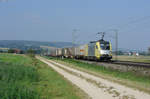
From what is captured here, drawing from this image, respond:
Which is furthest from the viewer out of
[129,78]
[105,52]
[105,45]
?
[105,45]

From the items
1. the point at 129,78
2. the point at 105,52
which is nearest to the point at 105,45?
the point at 105,52

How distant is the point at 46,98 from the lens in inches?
521

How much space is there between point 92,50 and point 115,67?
56.1ft

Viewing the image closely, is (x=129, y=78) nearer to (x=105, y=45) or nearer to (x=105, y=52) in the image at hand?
(x=105, y=52)

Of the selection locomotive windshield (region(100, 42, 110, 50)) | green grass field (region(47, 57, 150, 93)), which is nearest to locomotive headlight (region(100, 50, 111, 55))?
locomotive windshield (region(100, 42, 110, 50))

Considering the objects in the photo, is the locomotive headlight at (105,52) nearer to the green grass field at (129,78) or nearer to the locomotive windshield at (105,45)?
the locomotive windshield at (105,45)

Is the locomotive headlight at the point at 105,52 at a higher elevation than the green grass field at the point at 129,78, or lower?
Result: higher

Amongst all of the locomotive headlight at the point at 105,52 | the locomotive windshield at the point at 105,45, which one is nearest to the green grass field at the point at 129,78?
the locomotive headlight at the point at 105,52

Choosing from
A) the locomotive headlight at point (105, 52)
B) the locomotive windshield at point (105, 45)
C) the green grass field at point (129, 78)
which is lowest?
the green grass field at point (129, 78)

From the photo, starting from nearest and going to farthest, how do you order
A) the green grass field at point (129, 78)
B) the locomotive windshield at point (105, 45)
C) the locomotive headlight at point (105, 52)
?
1. the green grass field at point (129, 78)
2. the locomotive headlight at point (105, 52)
3. the locomotive windshield at point (105, 45)

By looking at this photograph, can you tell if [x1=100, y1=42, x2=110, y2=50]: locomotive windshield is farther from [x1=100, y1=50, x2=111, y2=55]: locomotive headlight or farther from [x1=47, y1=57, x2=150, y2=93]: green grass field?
[x1=47, y1=57, x2=150, y2=93]: green grass field

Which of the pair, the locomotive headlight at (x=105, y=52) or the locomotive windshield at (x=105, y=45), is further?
the locomotive windshield at (x=105, y=45)

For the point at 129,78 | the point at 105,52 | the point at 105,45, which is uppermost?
the point at 105,45

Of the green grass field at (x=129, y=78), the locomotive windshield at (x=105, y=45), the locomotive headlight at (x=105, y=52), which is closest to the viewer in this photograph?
the green grass field at (x=129, y=78)
